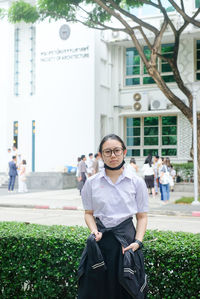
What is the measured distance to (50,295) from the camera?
3781 millimetres

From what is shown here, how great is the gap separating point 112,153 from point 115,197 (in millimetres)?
325

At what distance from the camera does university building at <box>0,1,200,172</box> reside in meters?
23.8

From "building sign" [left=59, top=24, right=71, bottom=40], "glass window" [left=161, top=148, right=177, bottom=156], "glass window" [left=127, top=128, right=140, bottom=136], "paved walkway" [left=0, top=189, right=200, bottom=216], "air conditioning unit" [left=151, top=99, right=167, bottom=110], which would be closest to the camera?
"paved walkway" [left=0, top=189, right=200, bottom=216]

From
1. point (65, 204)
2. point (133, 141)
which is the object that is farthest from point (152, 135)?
point (65, 204)

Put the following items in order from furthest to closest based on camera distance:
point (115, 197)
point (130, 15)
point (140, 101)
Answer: point (140, 101)
point (130, 15)
point (115, 197)

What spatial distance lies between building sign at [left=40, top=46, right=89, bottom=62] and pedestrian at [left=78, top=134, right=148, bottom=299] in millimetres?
21606

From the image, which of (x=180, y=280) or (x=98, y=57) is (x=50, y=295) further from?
(x=98, y=57)

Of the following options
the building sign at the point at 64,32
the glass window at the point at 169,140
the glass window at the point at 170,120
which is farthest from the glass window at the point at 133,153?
the building sign at the point at 64,32

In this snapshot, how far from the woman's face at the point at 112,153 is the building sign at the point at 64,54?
70.7ft

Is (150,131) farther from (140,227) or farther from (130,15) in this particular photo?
(140,227)

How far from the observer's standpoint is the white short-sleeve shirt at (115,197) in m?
2.98

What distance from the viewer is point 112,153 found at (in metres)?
3.03

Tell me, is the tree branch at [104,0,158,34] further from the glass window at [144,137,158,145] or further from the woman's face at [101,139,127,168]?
the woman's face at [101,139,127,168]

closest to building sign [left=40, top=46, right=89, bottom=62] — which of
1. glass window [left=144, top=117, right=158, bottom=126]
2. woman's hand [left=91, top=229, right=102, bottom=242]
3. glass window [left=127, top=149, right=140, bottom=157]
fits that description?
glass window [left=144, top=117, right=158, bottom=126]
